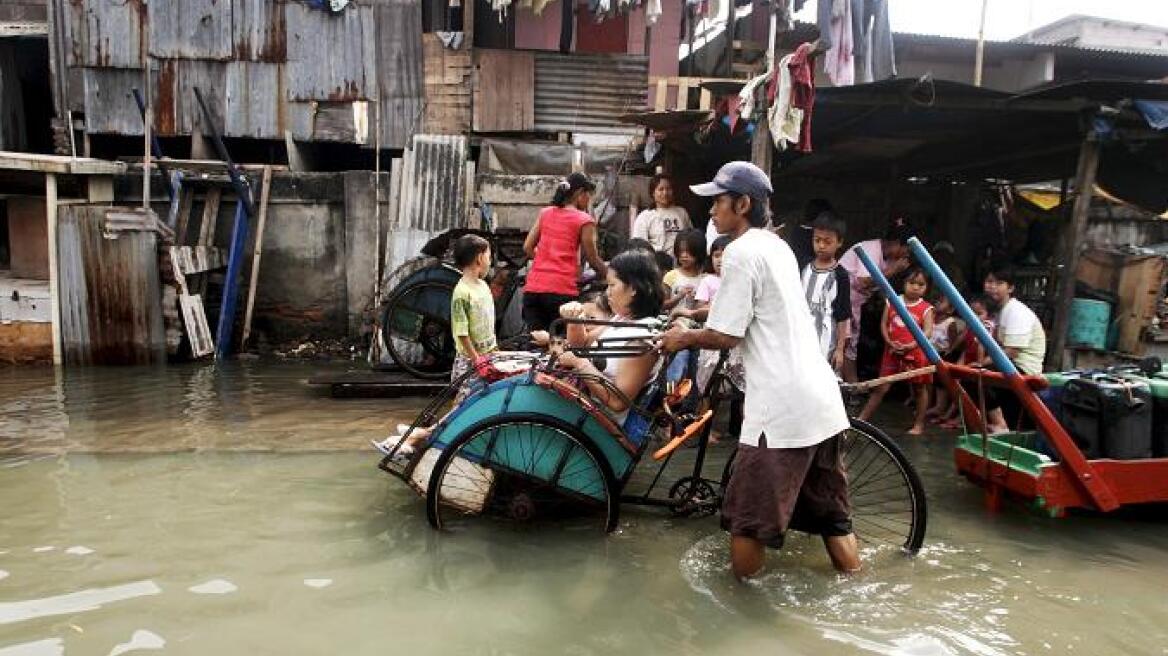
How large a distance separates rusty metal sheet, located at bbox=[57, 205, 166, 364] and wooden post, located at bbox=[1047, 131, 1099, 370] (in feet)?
33.2

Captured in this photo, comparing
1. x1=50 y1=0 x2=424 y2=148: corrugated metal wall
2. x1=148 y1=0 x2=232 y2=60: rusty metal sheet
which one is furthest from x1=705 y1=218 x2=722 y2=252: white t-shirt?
x1=148 y1=0 x2=232 y2=60: rusty metal sheet

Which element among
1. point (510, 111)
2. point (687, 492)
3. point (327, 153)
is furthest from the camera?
point (327, 153)

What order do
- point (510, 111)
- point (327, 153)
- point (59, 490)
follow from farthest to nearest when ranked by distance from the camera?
point (327, 153) → point (510, 111) → point (59, 490)

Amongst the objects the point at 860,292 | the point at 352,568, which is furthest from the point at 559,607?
the point at 860,292

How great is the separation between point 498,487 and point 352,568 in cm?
86

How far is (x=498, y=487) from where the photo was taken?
13.7 ft

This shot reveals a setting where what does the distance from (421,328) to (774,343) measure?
548 cm

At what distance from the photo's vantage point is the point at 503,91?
11.6 meters

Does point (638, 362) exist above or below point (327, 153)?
below

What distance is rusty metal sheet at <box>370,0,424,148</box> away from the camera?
37.6 ft

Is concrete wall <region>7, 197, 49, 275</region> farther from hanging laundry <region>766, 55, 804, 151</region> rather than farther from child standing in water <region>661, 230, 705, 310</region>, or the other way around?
hanging laundry <region>766, 55, 804, 151</region>

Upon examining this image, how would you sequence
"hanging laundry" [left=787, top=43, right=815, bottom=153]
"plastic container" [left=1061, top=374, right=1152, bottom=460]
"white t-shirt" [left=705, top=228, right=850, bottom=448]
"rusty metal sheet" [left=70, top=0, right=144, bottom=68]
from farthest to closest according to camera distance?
"rusty metal sheet" [left=70, top=0, right=144, bottom=68] → "hanging laundry" [left=787, top=43, right=815, bottom=153] → "plastic container" [left=1061, top=374, right=1152, bottom=460] → "white t-shirt" [left=705, top=228, right=850, bottom=448]

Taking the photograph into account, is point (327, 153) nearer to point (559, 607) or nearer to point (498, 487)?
point (498, 487)

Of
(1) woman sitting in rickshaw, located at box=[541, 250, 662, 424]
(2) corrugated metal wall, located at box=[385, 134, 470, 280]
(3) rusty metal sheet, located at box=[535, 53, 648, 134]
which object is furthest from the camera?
(3) rusty metal sheet, located at box=[535, 53, 648, 134]
